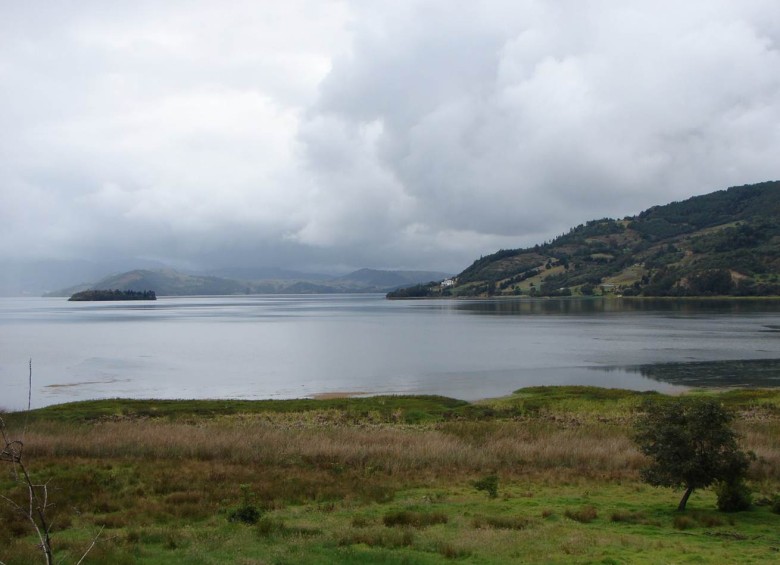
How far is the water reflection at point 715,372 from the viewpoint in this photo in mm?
65500

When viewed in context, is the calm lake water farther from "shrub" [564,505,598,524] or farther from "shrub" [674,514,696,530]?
"shrub" [674,514,696,530]

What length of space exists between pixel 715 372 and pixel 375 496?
214 ft

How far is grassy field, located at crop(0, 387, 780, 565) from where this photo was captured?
1431 centimetres

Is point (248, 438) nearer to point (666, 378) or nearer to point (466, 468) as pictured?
point (466, 468)

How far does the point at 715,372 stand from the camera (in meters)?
72.9

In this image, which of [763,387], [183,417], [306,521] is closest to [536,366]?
[763,387]

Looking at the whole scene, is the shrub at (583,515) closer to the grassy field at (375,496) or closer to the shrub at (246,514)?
the grassy field at (375,496)

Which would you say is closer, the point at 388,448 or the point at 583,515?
the point at 583,515

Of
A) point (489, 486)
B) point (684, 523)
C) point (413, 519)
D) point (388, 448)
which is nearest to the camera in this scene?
point (684, 523)

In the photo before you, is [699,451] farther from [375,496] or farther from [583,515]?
[375,496]

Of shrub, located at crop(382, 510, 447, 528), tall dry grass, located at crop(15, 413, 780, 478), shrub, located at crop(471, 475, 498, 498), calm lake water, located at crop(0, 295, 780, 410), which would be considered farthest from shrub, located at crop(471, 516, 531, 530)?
Answer: calm lake water, located at crop(0, 295, 780, 410)

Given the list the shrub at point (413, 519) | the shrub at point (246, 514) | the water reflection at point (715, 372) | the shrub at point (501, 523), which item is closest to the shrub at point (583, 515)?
the shrub at point (501, 523)

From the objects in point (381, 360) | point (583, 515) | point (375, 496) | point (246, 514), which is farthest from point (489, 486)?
point (381, 360)

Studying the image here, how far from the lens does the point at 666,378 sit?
69.9m
